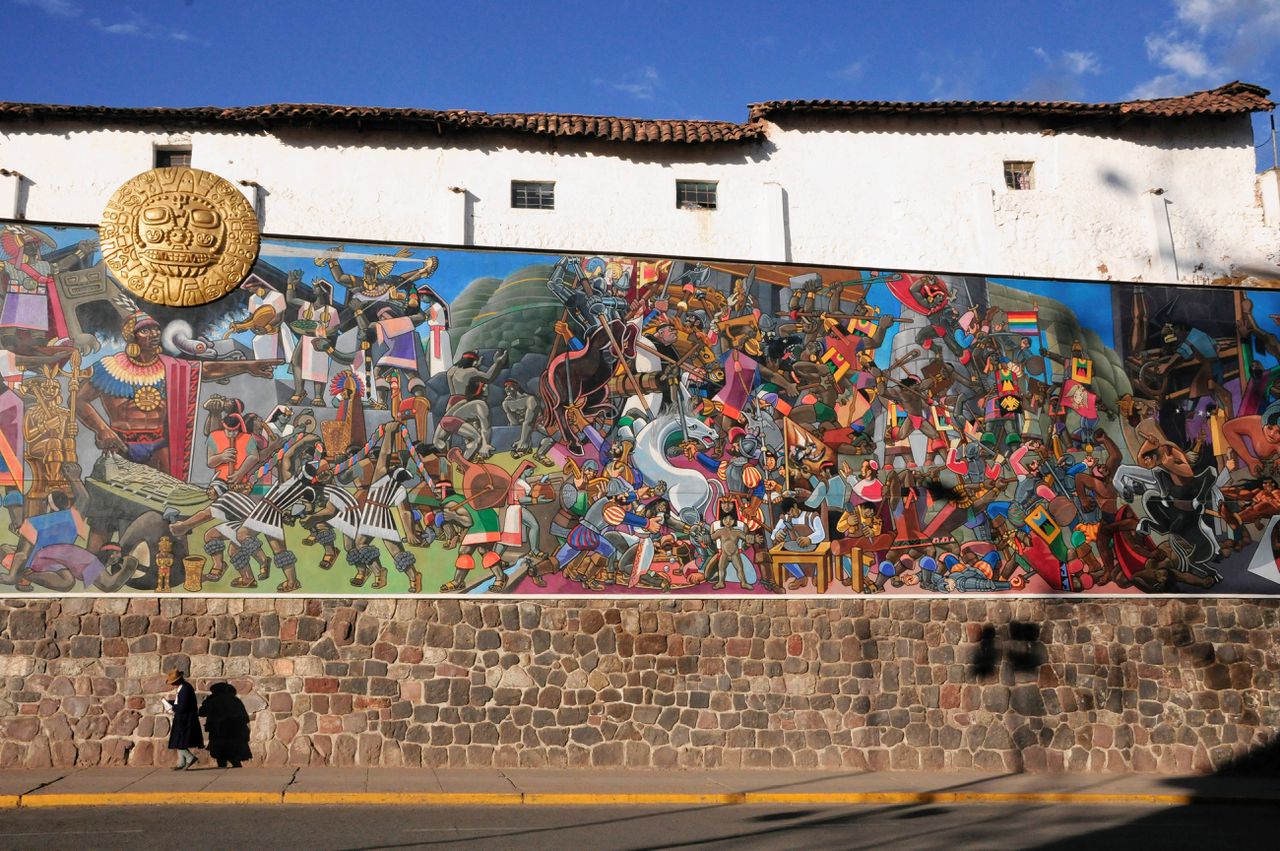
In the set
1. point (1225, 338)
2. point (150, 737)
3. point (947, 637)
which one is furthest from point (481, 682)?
point (1225, 338)

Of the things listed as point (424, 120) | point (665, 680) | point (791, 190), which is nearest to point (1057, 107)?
point (791, 190)

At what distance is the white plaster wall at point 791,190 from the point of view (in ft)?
72.8

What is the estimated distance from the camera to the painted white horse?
15.5 m

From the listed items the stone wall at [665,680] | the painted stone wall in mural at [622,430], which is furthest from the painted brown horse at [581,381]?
the stone wall at [665,680]

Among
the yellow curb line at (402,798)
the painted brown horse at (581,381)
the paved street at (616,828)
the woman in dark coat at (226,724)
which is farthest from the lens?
the painted brown horse at (581,381)

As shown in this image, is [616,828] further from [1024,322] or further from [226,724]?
[1024,322]

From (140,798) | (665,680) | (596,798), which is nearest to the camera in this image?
(140,798)

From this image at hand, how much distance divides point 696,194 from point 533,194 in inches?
132

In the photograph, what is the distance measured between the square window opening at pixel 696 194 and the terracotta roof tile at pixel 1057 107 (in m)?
1.85

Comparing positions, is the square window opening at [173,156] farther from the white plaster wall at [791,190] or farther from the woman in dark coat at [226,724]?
the woman in dark coat at [226,724]

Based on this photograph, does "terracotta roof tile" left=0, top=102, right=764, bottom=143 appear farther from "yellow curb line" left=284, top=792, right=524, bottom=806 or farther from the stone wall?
"yellow curb line" left=284, top=792, right=524, bottom=806

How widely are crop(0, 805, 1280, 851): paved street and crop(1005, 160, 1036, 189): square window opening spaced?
14628 millimetres

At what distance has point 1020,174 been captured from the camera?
79.3 feet

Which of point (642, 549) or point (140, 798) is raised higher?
point (642, 549)
